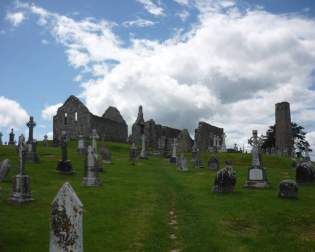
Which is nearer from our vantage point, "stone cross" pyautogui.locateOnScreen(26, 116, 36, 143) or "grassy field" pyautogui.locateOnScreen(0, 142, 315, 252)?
"grassy field" pyautogui.locateOnScreen(0, 142, 315, 252)

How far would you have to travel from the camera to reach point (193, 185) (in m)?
20.8

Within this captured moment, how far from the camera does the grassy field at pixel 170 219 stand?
31.2 feet

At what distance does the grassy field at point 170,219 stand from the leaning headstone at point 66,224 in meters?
3.23

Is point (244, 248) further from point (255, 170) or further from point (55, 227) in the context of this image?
point (255, 170)

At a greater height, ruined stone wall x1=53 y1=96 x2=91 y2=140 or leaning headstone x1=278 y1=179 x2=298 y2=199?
ruined stone wall x1=53 y1=96 x2=91 y2=140

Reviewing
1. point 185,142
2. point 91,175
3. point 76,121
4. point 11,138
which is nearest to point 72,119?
point 76,121

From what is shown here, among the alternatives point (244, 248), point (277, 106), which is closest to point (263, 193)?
point (244, 248)

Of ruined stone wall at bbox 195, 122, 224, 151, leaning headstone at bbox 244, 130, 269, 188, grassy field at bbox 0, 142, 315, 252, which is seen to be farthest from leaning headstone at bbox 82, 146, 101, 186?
ruined stone wall at bbox 195, 122, 224, 151

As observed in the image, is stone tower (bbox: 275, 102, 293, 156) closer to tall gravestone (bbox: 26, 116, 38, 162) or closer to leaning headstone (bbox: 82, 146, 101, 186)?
tall gravestone (bbox: 26, 116, 38, 162)

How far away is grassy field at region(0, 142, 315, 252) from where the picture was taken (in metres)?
9.52

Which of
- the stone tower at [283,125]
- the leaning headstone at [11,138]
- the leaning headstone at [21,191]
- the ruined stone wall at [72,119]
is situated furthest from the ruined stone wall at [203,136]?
the leaning headstone at [21,191]

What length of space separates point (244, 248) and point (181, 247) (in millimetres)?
1546

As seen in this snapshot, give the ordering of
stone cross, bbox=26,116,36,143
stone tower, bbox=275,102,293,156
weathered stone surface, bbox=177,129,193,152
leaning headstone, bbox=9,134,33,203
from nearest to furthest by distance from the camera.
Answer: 1. leaning headstone, bbox=9,134,33,203
2. stone cross, bbox=26,116,36,143
3. weathered stone surface, bbox=177,129,193,152
4. stone tower, bbox=275,102,293,156

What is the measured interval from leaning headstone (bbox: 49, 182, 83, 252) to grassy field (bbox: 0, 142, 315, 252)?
3226 mm
